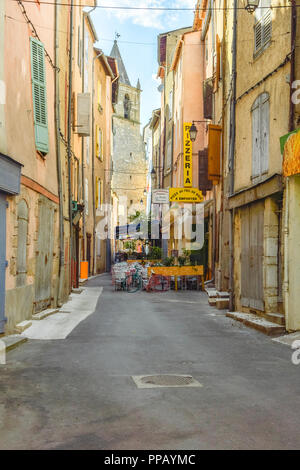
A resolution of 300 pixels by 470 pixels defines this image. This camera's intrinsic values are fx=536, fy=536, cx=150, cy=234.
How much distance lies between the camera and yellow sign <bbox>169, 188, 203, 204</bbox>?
21.9 m

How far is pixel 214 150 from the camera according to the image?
57.7 ft

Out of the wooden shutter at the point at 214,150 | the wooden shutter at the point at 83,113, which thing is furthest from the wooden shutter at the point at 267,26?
the wooden shutter at the point at 83,113

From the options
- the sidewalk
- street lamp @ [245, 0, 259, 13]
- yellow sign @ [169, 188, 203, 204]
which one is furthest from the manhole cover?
yellow sign @ [169, 188, 203, 204]

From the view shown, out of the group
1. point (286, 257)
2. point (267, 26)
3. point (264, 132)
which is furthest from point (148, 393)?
point (267, 26)

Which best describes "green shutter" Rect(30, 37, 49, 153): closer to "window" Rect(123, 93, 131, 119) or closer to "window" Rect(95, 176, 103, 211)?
"window" Rect(95, 176, 103, 211)

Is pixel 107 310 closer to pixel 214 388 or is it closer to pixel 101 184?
pixel 214 388

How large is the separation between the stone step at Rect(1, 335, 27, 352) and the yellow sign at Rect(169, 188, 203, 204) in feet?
44.7

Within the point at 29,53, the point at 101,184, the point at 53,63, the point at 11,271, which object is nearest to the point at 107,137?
the point at 101,184

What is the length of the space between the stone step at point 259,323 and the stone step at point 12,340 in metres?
4.45

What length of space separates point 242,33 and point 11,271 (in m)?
8.95

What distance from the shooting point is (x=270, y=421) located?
180 inches

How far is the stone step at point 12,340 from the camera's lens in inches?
322

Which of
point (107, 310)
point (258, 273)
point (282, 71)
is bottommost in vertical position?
point (107, 310)

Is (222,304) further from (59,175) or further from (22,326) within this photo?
(22,326)
